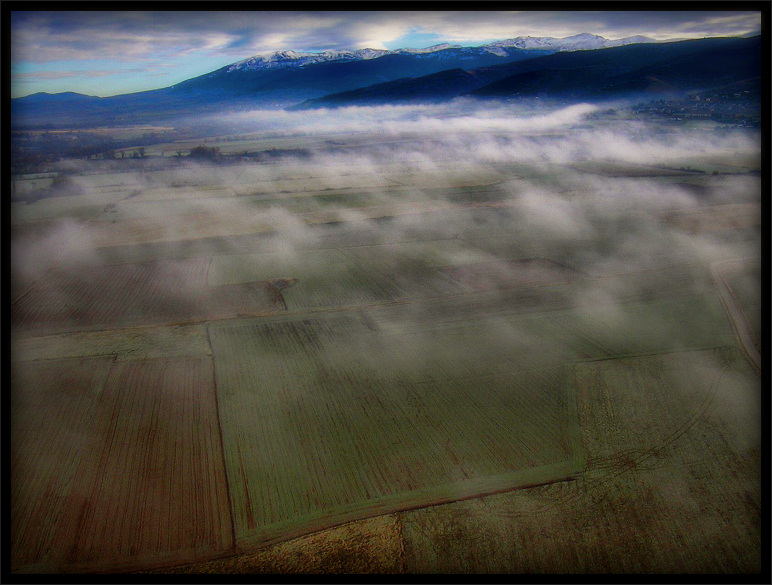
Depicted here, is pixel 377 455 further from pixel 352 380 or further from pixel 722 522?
pixel 722 522

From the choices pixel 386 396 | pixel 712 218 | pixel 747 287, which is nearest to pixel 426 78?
pixel 712 218

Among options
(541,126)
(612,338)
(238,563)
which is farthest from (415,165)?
(238,563)

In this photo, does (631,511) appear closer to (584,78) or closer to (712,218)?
(712,218)

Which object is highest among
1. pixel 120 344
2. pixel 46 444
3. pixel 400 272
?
pixel 400 272

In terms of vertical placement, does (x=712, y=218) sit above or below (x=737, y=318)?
above

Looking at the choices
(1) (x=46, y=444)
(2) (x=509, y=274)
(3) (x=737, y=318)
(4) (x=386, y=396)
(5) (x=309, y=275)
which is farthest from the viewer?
(5) (x=309, y=275)
